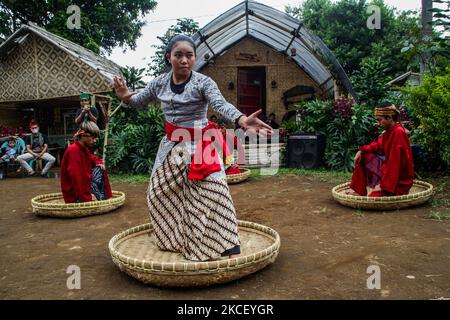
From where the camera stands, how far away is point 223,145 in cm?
288

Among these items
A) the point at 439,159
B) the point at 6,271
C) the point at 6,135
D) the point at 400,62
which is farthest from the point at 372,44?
the point at 6,271

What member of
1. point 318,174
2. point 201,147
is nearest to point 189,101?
point 201,147

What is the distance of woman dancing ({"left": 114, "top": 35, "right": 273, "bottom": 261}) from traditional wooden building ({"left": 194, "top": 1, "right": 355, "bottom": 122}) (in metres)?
8.47

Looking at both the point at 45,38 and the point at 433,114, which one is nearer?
the point at 433,114

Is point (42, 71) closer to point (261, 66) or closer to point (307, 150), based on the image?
point (261, 66)

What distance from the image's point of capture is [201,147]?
108 inches

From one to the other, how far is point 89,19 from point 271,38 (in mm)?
8432

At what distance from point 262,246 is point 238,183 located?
3810 millimetres

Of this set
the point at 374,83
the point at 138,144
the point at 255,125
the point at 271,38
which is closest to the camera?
the point at 255,125

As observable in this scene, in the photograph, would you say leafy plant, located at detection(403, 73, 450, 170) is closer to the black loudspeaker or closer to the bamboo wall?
the black loudspeaker

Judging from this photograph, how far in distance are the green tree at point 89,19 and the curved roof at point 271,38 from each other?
5.31m

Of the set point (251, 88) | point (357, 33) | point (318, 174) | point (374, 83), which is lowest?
point (318, 174)

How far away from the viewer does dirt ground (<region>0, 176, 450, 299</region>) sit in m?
2.31

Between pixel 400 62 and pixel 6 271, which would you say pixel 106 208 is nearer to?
pixel 6 271
